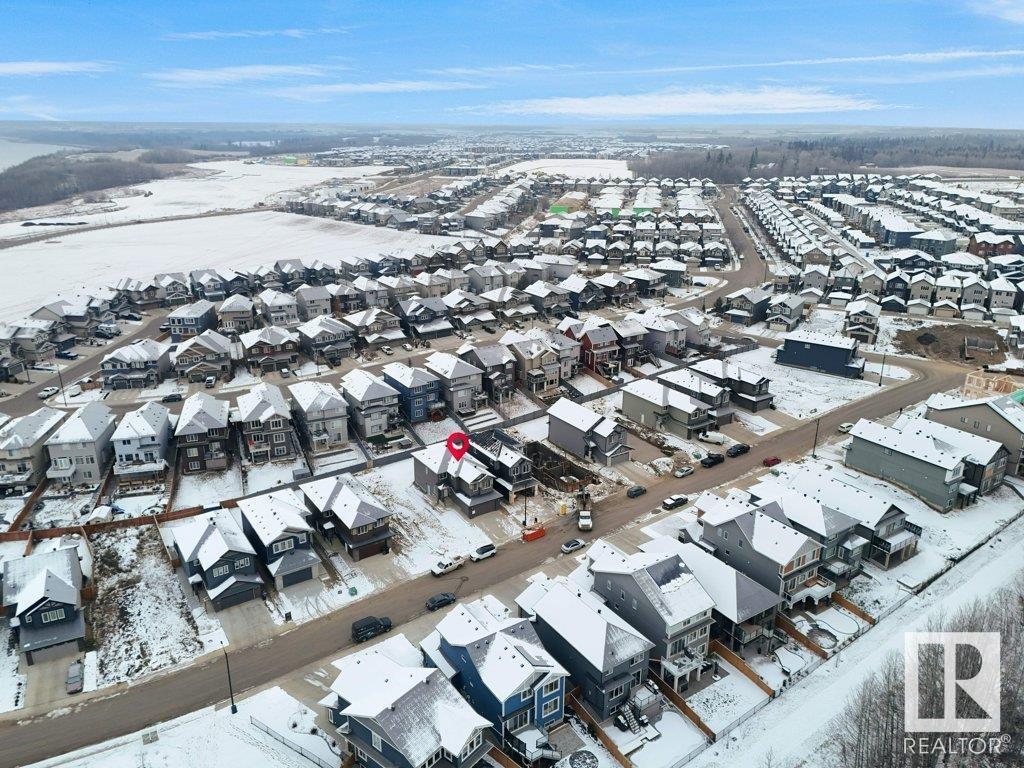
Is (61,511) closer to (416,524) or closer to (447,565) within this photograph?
(416,524)

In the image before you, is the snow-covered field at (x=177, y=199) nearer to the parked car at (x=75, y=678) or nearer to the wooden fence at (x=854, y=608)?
the parked car at (x=75, y=678)

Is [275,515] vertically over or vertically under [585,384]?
under

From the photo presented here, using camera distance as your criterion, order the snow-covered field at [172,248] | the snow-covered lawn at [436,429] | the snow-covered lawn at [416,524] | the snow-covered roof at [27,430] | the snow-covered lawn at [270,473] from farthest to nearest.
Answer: the snow-covered field at [172,248]
the snow-covered lawn at [436,429]
the snow-covered lawn at [270,473]
the snow-covered roof at [27,430]
the snow-covered lawn at [416,524]

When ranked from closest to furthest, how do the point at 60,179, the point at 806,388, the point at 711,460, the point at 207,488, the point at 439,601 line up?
the point at 439,601, the point at 207,488, the point at 711,460, the point at 806,388, the point at 60,179

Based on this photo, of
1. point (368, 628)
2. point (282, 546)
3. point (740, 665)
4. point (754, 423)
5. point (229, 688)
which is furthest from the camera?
point (754, 423)

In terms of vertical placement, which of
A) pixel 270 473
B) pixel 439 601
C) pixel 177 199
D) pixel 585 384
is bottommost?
pixel 439 601

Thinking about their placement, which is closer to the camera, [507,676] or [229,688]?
[507,676]

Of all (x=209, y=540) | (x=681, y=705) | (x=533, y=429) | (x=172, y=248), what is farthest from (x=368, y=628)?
(x=172, y=248)

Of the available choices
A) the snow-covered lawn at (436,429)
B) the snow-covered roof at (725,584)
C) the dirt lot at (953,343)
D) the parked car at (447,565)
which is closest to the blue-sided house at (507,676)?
the parked car at (447,565)
